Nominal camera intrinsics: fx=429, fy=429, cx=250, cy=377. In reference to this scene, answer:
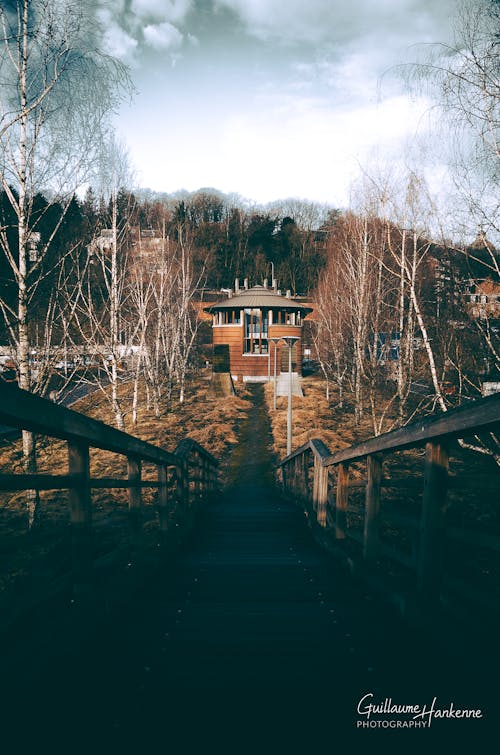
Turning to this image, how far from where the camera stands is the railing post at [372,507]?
10.3 feet

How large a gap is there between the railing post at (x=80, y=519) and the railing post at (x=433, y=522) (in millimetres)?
1820

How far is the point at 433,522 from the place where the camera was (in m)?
2.31

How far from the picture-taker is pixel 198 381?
31672 mm

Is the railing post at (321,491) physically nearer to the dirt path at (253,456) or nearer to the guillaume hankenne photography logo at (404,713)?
the guillaume hankenne photography logo at (404,713)

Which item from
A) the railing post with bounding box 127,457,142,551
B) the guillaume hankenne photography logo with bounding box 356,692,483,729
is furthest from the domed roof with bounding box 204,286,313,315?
the guillaume hankenne photography logo with bounding box 356,692,483,729

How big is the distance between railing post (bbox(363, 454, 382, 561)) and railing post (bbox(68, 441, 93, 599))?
1960 mm

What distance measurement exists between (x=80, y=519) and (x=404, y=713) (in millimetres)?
1761

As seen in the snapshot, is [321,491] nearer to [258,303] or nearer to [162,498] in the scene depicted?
[162,498]

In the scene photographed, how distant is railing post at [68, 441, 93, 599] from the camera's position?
231cm

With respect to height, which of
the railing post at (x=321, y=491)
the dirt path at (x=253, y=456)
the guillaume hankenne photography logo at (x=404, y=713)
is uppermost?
the guillaume hankenne photography logo at (x=404, y=713)

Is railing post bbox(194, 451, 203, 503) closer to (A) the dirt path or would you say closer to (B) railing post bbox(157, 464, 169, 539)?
(B) railing post bbox(157, 464, 169, 539)

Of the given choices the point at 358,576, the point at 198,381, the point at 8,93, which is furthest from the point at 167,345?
the point at 358,576

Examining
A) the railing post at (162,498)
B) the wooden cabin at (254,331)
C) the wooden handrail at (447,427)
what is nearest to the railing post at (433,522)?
the wooden handrail at (447,427)

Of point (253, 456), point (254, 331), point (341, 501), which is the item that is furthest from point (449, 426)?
point (254, 331)
